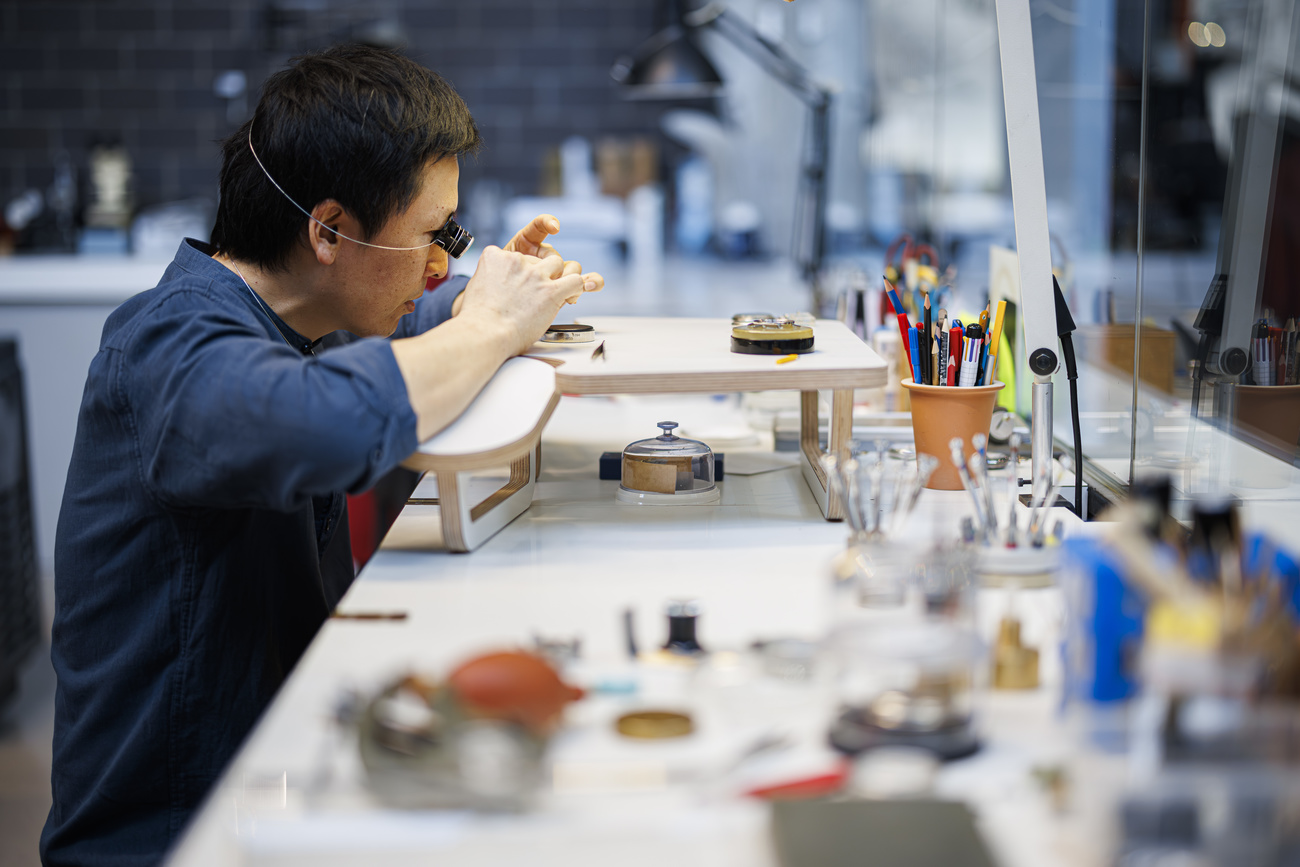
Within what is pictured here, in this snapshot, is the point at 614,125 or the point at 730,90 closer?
the point at 730,90

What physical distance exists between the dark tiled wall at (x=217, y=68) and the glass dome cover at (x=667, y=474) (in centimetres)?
355

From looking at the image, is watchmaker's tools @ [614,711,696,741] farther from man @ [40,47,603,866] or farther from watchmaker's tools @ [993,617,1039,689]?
man @ [40,47,603,866]

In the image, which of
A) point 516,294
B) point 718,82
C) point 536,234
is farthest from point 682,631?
point 718,82

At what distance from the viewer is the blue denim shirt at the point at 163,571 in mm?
985

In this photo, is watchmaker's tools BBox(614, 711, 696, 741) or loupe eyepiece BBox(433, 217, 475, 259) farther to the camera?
loupe eyepiece BBox(433, 217, 475, 259)

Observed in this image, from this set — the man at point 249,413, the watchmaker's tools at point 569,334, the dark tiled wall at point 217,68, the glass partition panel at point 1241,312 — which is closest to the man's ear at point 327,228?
the man at point 249,413

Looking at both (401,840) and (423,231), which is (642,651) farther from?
(423,231)

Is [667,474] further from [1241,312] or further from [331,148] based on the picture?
[1241,312]

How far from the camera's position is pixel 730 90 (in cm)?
425

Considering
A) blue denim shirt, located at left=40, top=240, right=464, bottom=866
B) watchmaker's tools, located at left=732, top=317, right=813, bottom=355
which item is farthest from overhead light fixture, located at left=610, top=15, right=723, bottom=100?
blue denim shirt, located at left=40, top=240, right=464, bottom=866

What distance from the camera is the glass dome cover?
1.31m

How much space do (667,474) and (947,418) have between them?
32 cm

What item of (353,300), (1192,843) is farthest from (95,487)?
(1192,843)

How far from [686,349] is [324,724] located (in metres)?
0.64
